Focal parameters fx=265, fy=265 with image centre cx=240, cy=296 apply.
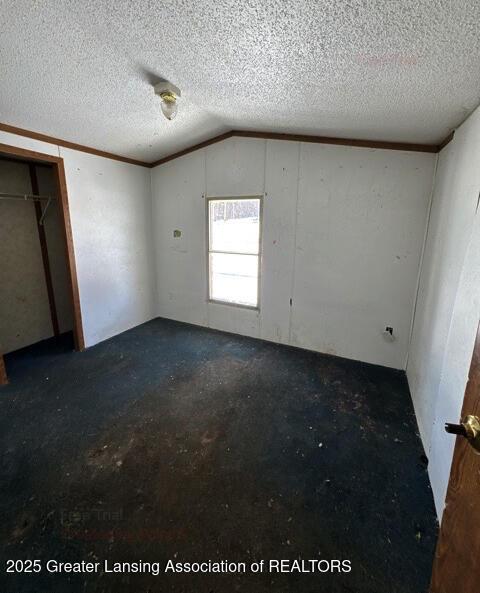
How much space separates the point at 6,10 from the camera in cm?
120

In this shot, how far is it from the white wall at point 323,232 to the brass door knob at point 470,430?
7.64ft

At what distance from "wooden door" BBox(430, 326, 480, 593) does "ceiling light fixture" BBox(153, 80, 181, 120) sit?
2.33m

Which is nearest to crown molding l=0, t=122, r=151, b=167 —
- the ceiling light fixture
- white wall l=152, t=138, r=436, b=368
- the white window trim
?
white wall l=152, t=138, r=436, b=368

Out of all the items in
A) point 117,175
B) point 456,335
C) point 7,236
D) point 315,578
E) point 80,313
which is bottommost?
point 315,578

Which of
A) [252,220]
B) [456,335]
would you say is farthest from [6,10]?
[456,335]

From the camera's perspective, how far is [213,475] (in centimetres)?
159

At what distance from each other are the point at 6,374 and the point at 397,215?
4092 millimetres

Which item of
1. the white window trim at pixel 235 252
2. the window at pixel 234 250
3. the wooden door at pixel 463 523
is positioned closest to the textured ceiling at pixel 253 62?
the white window trim at pixel 235 252

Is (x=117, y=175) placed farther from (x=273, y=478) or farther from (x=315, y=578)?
(x=315, y=578)

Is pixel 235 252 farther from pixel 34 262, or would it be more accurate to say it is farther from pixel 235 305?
pixel 34 262

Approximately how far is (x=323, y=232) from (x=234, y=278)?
1.29m

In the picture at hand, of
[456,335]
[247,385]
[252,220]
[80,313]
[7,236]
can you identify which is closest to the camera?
[456,335]

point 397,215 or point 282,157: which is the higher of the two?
point 282,157

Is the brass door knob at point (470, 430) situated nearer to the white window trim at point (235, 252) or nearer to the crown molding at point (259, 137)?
the crown molding at point (259, 137)
